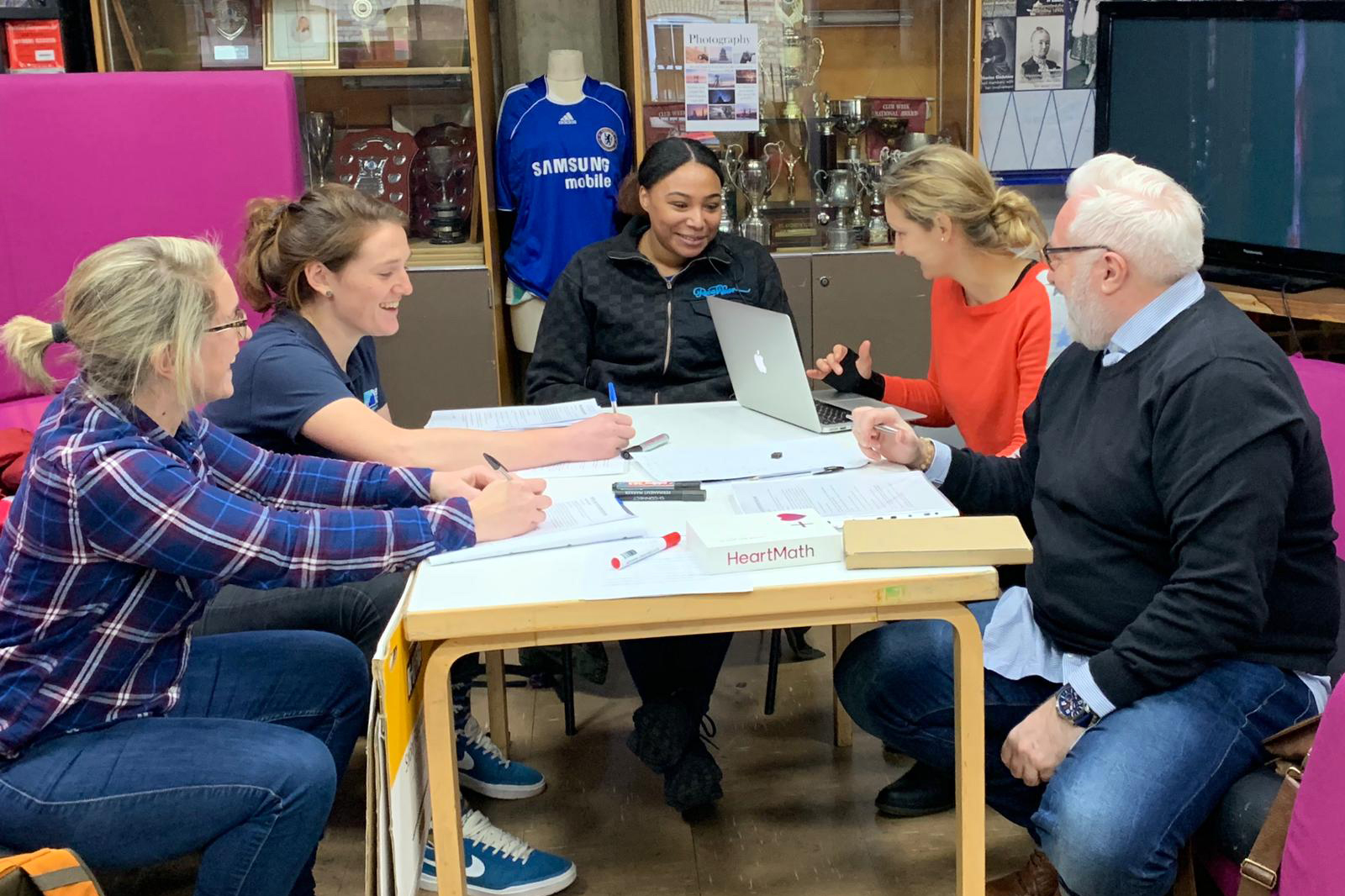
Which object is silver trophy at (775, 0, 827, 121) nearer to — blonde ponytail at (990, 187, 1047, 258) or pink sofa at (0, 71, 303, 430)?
pink sofa at (0, 71, 303, 430)

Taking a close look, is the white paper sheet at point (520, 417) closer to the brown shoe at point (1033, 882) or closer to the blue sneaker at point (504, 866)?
the blue sneaker at point (504, 866)

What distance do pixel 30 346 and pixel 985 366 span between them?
1.59 meters

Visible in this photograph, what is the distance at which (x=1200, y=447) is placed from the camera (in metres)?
1.58

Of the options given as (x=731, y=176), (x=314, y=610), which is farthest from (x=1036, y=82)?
(x=314, y=610)

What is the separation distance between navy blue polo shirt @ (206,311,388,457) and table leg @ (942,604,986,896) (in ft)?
3.54

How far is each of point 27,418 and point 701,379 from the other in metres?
1.54

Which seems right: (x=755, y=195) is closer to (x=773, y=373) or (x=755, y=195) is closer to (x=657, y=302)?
(x=657, y=302)

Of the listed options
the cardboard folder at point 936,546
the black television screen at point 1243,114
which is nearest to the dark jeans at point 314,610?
the cardboard folder at point 936,546

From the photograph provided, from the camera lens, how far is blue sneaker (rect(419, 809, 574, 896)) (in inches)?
81.7

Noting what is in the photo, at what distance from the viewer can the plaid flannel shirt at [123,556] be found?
1510mm

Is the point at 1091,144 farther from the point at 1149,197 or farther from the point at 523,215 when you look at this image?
the point at 1149,197

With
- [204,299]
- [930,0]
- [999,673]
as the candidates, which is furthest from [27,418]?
[930,0]

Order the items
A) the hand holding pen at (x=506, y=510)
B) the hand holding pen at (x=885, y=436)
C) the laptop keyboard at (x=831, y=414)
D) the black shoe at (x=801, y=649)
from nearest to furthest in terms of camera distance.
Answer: the hand holding pen at (x=506, y=510), the hand holding pen at (x=885, y=436), the laptop keyboard at (x=831, y=414), the black shoe at (x=801, y=649)

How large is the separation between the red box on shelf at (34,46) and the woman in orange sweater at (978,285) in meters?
2.43
